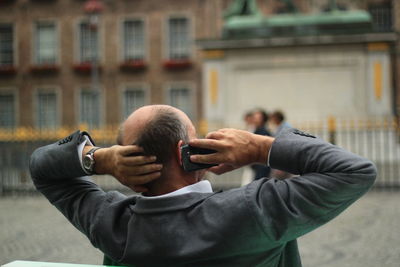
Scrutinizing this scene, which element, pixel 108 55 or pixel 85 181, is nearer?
pixel 85 181

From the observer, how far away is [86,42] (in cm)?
3200

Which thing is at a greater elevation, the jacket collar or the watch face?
the watch face

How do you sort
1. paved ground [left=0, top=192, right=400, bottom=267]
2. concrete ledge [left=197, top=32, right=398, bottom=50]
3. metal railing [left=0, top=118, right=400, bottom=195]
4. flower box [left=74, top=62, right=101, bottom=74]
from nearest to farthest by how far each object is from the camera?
paved ground [left=0, top=192, right=400, bottom=267]
metal railing [left=0, top=118, right=400, bottom=195]
concrete ledge [left=197, top=32, right=398, bottom=50]
flower box [left=74, top=62, right=101, bottom=74]

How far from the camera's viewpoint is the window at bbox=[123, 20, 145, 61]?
31594 mm

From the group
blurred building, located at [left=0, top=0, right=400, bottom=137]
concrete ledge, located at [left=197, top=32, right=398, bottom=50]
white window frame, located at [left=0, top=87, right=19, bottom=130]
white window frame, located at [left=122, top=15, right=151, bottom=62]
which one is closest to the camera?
concrete ledge, located at [left=197, top=32, right=398, bottom=50]

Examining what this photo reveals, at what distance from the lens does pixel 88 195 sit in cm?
196

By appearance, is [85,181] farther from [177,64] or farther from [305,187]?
[177,64]

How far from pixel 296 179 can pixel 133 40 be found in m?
30.7

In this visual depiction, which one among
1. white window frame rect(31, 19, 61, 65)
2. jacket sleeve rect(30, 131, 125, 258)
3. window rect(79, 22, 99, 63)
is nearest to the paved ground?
jacket sleeve rect(30, 131, 125, 258)

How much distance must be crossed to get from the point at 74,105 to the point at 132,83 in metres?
3.36

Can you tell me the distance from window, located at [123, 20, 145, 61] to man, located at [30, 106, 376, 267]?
3012 cm

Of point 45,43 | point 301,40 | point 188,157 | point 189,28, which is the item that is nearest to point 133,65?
point 189,28

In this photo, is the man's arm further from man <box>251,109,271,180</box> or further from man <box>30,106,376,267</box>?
man <box>251,109,271,180</box>

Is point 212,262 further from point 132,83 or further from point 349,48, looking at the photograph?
point 132,83
